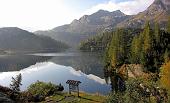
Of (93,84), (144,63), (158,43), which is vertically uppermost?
(158,43)

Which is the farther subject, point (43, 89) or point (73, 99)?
point (43, 89)

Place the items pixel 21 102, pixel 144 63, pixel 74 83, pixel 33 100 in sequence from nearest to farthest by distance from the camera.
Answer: pixel 21 102, pixel 33 100, pixel 74 83, pixel 144 63

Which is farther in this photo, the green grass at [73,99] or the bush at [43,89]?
the bush at [43,89]

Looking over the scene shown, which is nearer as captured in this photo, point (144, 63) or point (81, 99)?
point (81, 99)

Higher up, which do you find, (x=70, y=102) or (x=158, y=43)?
(x=158, y=43)

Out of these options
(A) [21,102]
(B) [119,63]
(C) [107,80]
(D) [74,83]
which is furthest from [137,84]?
(B) [119,63]

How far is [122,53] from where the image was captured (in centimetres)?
13688

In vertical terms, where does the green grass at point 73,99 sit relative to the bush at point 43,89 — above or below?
below

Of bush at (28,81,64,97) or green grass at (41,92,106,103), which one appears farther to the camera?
bush at (28,81,64,97)

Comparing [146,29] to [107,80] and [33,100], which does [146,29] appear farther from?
[33,100]

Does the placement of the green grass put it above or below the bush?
below

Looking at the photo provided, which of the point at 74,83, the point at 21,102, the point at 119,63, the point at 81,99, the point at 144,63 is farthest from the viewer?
the point at 119,63

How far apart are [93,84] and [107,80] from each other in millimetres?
9206

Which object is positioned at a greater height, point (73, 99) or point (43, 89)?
point (43, 89)
